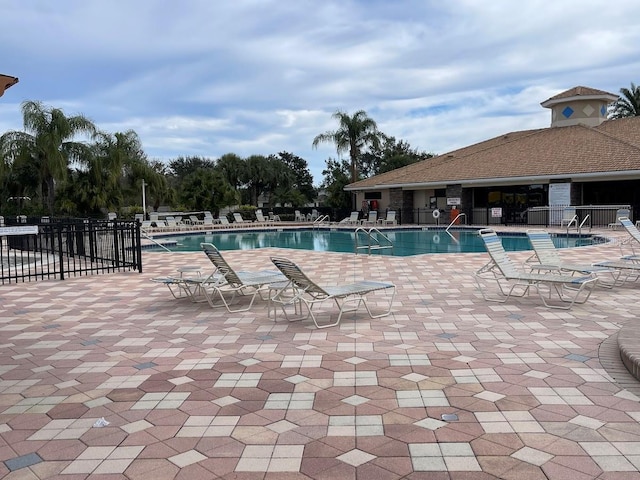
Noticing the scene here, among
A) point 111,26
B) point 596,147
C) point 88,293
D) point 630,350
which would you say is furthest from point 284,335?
point 596,147

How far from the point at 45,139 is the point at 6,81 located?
85.0 feet

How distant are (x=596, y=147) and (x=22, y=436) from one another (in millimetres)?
28271

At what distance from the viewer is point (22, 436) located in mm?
3473

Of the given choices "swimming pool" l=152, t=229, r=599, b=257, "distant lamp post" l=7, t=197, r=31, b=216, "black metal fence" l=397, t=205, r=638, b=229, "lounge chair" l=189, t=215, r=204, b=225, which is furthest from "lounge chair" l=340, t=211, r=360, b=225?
"distant lamp post" l=7, t=197, r=31, b=216

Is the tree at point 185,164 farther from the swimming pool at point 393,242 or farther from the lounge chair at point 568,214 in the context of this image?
the lounge chair at point 568,214

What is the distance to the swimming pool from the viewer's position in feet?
58.7

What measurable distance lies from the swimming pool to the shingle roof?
4.66m

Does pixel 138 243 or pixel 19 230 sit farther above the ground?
pixel 19 230

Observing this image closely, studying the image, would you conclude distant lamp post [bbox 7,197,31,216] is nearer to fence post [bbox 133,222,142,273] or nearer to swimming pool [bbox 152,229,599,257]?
swimming pool [bbox 152,229,599,257]

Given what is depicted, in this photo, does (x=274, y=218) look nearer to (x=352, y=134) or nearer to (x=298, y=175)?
(x=352, y=134)

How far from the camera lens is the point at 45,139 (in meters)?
27.4

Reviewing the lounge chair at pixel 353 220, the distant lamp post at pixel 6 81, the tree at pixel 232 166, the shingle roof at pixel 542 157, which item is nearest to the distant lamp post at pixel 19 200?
the lounge chair at pixel 353 220

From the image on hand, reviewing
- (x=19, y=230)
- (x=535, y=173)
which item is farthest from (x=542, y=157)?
(x=19, y=230)

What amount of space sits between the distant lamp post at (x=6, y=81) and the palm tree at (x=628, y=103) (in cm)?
4347
